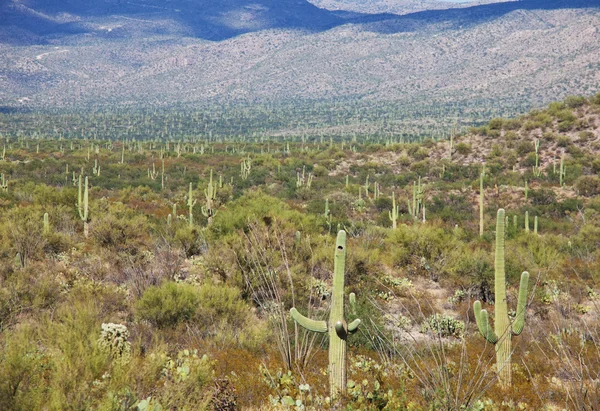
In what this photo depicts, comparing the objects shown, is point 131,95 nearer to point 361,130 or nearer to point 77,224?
point 361,130

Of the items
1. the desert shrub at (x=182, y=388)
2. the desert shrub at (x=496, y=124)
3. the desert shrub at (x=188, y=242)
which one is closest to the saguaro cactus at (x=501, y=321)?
the desert shrub at (x=182, y=388)

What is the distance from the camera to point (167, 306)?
24.7 feet

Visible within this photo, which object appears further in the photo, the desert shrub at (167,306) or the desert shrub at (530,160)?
the desert shrub at (530,160)

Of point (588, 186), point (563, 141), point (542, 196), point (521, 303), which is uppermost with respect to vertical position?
point (563, 141)

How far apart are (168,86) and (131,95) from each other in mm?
13317

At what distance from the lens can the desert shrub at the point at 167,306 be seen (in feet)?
24.8

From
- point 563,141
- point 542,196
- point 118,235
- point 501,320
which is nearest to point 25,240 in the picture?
point 118,235

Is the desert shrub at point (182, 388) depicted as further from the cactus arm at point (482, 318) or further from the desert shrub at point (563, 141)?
the desert shrub at point (563, 141)

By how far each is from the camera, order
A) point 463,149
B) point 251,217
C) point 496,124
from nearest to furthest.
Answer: point 251,217, point 463,149, point 496,124

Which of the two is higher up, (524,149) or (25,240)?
(524,149)

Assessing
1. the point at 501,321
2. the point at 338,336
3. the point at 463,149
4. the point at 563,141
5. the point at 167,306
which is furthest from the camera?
the point at 463,149

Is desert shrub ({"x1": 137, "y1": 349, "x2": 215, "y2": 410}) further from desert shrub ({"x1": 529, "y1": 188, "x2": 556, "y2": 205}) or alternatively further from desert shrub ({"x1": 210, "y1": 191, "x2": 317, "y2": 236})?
desert shrub ({"x1": 529, "y1": 188, "x2": 556, "y2": 205})

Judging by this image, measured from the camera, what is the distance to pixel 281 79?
18512 centimetres

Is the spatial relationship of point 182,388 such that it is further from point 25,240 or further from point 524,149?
point 524,149
